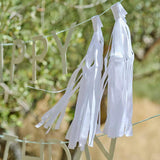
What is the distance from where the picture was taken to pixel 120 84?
106cm

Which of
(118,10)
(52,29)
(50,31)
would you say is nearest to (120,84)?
(118,10)

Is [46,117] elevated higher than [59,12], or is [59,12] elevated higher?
[59,12]

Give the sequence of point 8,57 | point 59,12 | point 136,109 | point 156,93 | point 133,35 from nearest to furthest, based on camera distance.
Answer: point 8,57
point 59,12
point 133,35
point 136,109
point 156,93

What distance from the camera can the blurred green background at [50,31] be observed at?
1844 millimetres

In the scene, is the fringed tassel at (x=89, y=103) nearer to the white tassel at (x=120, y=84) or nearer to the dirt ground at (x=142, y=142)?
the white tassel at (x=120, y=84)

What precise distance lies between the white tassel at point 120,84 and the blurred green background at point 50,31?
0.72 m

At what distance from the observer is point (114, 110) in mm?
1049

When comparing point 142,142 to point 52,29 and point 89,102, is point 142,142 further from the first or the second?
point 89,102

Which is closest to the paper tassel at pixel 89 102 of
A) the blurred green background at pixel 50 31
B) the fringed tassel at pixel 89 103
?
the fringed tassel at pixel 89 103

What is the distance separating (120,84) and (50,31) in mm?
995

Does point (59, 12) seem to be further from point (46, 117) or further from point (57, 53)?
point (46, 117)

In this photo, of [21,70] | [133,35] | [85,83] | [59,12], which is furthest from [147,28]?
[85,83]

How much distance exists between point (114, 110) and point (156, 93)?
5.92 metres

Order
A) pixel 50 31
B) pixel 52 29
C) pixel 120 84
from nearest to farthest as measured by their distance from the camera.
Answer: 1. pixel 120 84
2. pixel 50 31
3. pixel 52 29
